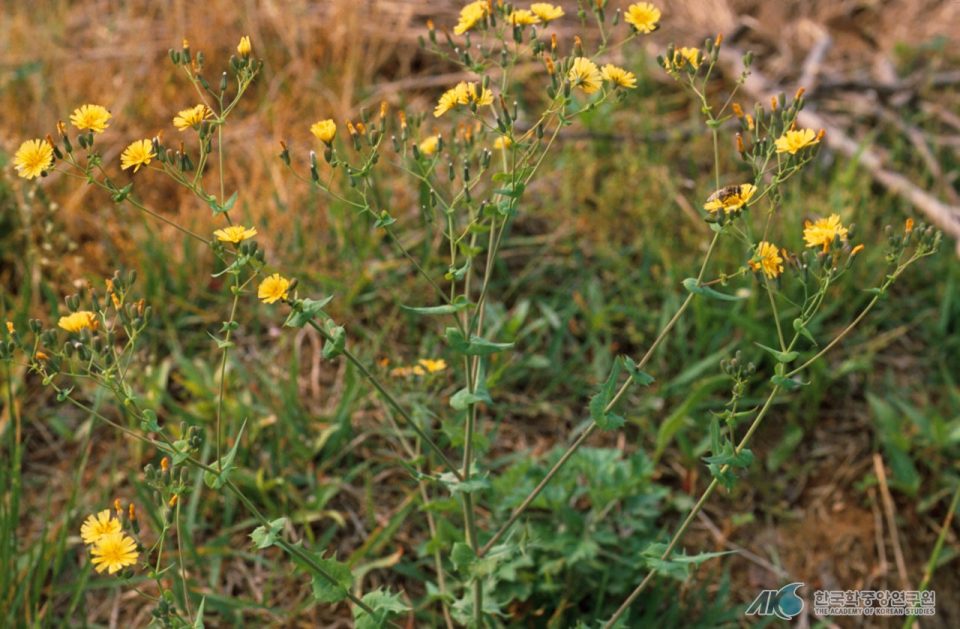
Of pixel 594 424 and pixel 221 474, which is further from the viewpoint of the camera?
pixel 594 424

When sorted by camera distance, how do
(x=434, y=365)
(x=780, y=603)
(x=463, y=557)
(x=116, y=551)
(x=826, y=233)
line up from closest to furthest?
(x=116, y=551), (x=826, y=233), (x=463, y=557), (x=434, y=365), (x=780, y=603)

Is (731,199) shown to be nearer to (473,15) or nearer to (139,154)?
(473,15)

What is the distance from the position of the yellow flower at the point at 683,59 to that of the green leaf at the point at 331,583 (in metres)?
1.07

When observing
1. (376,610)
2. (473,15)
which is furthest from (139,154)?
(376,610)

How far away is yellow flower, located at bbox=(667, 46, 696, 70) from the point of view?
181 cm

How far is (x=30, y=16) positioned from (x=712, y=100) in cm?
284

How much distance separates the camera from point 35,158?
5.68 feet

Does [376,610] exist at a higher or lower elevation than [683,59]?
lower

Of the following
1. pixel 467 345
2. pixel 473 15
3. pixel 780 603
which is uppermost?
pixel 473 15

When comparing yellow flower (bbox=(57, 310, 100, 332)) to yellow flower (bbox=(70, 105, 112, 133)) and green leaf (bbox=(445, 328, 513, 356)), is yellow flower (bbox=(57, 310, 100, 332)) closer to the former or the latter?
yellow flower (bbox=(70, 105, 112, 133))

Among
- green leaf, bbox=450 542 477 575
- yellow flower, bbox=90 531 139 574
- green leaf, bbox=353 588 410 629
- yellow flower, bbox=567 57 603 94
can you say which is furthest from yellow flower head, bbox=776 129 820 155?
yellow flower, bbox=90 531 139 574

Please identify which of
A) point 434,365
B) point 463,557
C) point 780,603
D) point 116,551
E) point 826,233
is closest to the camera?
point 116,551

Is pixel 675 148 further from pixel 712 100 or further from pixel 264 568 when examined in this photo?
pixel 264 568

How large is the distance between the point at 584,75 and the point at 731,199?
1.16ft
